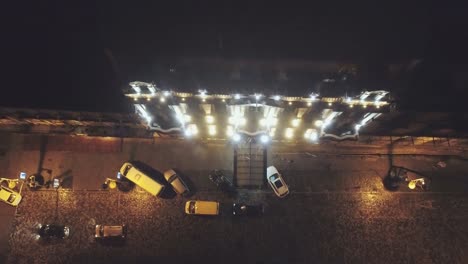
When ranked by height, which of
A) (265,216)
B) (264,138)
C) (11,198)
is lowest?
(265,216)

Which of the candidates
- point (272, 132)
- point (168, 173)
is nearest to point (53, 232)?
point (168, 173)

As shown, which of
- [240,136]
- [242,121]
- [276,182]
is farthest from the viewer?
[276,182]

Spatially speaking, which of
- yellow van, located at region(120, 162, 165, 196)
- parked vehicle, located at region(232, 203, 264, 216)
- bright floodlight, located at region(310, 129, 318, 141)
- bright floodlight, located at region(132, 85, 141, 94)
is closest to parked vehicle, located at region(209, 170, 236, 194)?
parked vehicle, located at region(232, 203, 264, 216)

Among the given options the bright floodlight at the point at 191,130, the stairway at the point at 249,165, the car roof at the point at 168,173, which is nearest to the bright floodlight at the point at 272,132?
the stairway at the point at 249,165

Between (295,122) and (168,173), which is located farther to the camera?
(168,173)

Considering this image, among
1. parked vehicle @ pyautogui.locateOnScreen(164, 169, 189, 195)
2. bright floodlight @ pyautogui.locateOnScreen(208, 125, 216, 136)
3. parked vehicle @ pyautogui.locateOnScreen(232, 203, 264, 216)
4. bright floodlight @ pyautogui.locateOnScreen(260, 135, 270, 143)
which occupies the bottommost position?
parked vehicle @ pyautogui.locateOnScreen(232, 203, 264, 216)

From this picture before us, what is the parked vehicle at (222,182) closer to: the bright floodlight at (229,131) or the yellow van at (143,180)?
the bright floodlight at (229,131)

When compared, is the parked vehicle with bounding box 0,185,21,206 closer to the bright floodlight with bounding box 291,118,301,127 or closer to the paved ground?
the paved ground

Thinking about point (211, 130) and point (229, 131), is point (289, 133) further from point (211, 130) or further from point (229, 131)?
point (211, 130)
